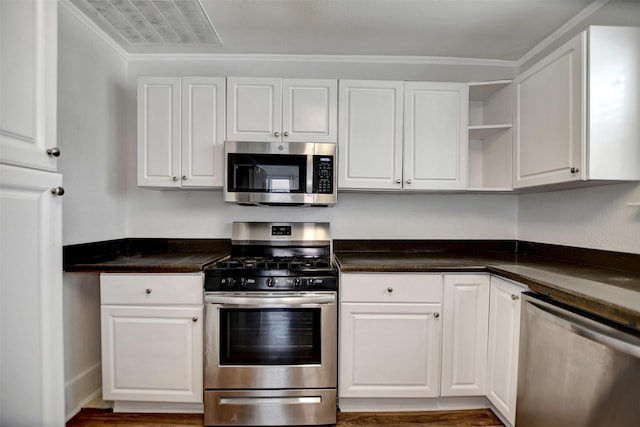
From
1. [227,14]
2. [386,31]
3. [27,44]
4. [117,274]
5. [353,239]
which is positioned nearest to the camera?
[27,44]

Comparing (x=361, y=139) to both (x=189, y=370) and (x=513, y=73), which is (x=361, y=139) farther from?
(x=189, y=370)

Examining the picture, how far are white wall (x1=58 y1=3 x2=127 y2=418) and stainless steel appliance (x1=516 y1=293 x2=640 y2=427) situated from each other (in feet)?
8.25

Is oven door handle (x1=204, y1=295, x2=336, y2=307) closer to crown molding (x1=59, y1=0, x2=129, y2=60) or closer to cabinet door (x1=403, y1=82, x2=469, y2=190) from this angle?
cabinet door (x1=403, y1=82, x2=469, y2=190)

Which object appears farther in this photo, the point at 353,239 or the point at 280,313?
the point at 353,239

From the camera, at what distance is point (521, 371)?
1.40m

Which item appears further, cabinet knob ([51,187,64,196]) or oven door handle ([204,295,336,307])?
oven door handle ([204,295,336,307])

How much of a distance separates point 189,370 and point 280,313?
62 cm

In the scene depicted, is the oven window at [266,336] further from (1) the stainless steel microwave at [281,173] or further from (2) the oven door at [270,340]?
(1) the stainless steel microwave at [281,173]

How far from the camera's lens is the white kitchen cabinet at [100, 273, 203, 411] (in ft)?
5.46

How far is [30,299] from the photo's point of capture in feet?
3.34

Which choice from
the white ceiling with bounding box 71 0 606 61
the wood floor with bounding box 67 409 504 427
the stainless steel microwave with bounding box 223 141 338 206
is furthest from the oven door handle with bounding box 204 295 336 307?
the white ceiling with bounding box 71 0 606 61

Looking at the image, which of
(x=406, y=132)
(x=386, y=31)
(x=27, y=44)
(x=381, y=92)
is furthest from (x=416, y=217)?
(x=27, y=44)

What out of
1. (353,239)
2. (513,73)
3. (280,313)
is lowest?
(280,313)

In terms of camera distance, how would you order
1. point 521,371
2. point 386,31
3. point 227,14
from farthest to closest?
point 386,31
point 227,14
point 521,371
